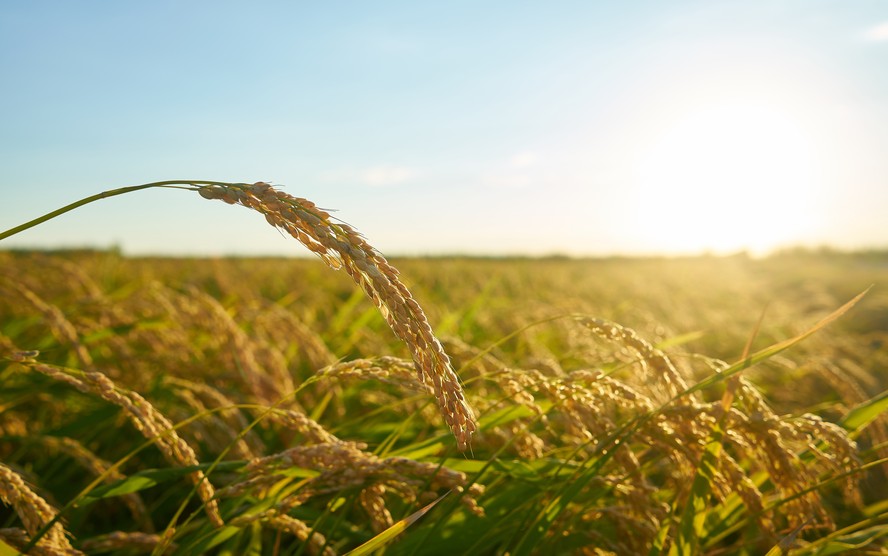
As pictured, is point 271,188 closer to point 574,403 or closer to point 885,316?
point 574,403

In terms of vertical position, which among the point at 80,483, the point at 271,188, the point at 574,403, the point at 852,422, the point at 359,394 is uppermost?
the point at 271,188

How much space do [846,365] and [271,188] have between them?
4254 mm

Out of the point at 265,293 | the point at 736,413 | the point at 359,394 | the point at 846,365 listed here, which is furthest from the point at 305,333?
the point at 265,293

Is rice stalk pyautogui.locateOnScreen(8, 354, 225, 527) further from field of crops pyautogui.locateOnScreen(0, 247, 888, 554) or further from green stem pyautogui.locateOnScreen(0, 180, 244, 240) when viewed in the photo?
green stem pyautogui.locateOnScreen(0, 180, 244, 240)

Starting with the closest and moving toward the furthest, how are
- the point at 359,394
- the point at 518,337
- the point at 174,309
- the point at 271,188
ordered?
the point at 271,188, the point at 174,309, the point at 359,394, the point at 518,337

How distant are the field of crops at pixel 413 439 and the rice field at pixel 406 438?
0.04 feet

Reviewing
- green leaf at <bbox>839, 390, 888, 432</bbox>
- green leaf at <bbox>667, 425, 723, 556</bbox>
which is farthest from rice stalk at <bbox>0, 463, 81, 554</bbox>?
green leaf at <bbox>839, 390, 888, 432</bbox>

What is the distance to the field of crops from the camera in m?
1.53

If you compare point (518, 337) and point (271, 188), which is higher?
point (271, 188)

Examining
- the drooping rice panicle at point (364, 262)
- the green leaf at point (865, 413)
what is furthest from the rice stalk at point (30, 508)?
the green leaf at point (865, 413)

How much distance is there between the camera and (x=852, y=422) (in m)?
2.10

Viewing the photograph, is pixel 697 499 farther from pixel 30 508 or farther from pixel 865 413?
pixel 30 508

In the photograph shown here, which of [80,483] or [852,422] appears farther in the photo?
[80,483]

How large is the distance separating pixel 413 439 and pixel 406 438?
1.4 inches
